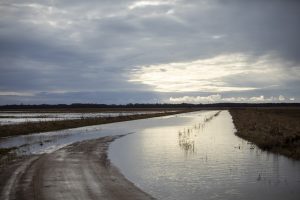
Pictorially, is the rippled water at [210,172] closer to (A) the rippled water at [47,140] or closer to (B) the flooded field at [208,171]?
(B) the flooded field at [208,171]

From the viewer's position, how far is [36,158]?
21.4 m

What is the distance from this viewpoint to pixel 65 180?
14766 millimetres

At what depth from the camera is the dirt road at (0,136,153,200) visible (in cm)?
1229

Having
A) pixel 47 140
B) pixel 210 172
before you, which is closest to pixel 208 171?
pixel 210 172

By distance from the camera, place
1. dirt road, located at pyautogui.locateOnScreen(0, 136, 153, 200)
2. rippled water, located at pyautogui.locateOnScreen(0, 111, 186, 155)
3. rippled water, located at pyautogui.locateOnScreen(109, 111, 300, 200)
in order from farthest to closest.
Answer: rippled water, located at pyautogui.locateOnScreen(0, 111, 186, 155) < rippled water, located at pyautogui.locateOnScreen(109, 111, 300, 200) < dirt road, located at pyautogui.locateOnScreen(0, 136, 153, 200)

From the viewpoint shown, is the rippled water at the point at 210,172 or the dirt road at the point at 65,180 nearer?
the dirt road at the point at 65,180

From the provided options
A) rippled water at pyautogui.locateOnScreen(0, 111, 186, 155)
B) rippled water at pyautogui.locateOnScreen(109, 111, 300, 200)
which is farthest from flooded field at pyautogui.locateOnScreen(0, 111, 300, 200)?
rippled water at pyautogui.locateOnScreen(0, 111, 186, 155)

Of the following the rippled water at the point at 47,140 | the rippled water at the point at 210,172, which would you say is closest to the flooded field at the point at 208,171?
the rippled water at the point at 210,172

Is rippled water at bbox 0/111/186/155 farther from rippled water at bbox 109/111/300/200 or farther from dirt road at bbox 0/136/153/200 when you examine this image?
rippled water at bbox 109/111/300/200

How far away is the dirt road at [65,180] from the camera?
40.3 ft

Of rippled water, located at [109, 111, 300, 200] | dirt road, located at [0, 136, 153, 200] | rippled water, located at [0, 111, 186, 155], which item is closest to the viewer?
dirt road, located at [0, 136, 153, 200]

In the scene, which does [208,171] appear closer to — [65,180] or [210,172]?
[210,172]

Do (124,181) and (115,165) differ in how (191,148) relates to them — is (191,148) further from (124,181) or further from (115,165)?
(124,181)

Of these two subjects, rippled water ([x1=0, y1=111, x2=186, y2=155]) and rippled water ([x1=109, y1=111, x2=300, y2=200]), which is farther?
rippled water ([x1=0, y1=111, x2=186, y2=155])
